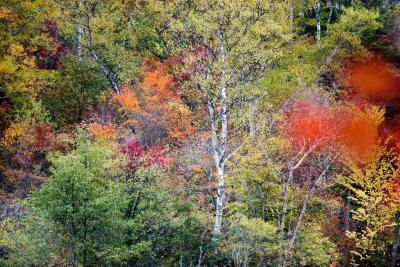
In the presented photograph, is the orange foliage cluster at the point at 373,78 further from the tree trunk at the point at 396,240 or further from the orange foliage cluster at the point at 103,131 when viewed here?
the orange foliage cluster at the point at 103,131

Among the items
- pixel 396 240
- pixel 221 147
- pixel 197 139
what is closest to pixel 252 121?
pixel 221 147

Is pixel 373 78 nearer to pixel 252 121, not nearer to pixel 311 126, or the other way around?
pixel 311 126

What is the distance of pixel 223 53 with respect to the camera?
19500 mm

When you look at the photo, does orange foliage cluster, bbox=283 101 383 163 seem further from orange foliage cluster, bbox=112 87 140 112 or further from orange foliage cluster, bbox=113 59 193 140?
orange foliage cluster, bbox=112 87 140 112

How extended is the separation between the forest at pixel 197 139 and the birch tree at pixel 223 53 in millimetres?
74

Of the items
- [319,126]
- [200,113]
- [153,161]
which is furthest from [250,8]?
[200,113]

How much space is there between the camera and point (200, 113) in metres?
28.5

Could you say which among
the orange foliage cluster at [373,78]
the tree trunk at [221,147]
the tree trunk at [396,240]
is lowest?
the tree trunk at [396,240]

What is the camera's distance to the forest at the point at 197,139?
16922 mm

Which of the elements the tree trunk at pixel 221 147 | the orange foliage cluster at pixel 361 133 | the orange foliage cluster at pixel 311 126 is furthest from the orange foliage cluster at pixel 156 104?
the orange foliage cluster at pixel 361 133

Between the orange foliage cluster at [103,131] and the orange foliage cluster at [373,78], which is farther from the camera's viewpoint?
the orange foliage cluster at [373,78]

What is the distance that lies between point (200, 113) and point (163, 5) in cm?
899

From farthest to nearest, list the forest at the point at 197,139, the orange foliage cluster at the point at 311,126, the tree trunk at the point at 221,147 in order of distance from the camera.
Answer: the orange foliage cluster at the point at 311,126 < the tree trunk at the point at 221,147 < the forest at the point at 197,139

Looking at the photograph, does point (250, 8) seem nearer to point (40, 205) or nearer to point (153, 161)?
point (153, 161)
